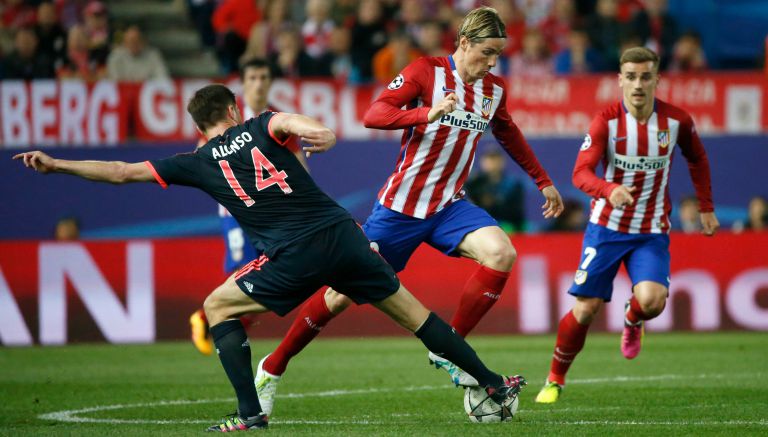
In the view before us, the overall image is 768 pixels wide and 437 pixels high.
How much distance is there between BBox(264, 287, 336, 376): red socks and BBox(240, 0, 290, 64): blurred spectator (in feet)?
31.0

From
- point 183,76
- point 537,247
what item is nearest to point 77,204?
point 183,76

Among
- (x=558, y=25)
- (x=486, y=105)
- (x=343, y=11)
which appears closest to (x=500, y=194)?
(x=558, y=25)

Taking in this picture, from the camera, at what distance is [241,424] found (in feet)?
22.1

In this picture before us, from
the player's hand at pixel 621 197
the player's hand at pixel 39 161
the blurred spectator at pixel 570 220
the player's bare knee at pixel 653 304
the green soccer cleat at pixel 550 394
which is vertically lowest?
the blurred spectator at pixel 570 220

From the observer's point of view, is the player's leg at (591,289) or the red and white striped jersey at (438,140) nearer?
the red and white striped jersey at (438,140)

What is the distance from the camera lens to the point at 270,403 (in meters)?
7.55

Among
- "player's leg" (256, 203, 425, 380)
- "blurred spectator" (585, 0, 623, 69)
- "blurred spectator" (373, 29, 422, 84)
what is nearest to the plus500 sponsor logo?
"player's leg" (256, 203, 425, 380)

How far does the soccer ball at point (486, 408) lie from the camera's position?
708 cm

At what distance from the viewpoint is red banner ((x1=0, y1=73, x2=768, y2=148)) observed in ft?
48.8

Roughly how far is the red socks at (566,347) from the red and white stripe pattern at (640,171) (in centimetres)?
70

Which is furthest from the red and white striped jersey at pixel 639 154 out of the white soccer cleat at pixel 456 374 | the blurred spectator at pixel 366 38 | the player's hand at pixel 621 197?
the blurred spectator at pixel 366 38

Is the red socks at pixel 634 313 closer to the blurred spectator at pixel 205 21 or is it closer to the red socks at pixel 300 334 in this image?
the red socks at pixel 300 334

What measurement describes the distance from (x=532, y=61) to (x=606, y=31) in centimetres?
137

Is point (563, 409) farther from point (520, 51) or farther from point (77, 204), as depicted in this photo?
point (520, 51)
